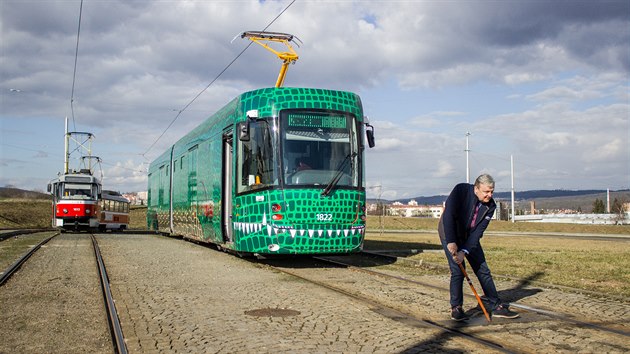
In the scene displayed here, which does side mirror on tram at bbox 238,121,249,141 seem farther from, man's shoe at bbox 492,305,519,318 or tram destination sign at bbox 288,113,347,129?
man's shoe at bbox 492,305,519,318

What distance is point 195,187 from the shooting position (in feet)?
63.4

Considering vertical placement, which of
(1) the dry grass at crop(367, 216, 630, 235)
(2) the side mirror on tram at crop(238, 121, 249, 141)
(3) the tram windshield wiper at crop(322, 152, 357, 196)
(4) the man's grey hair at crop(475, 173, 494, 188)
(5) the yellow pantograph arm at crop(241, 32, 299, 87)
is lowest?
(1) the dry grass at crop(367, 216, 630, 235)

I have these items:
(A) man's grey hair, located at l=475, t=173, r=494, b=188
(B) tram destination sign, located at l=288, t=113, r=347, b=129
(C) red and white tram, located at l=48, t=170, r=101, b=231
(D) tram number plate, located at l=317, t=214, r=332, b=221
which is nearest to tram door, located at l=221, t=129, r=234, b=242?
(B) tram destination sign, located at l=288, t=113, r=347, b=129

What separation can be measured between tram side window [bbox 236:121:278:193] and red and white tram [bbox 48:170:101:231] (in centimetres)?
2581

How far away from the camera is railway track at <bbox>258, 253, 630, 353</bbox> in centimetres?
618

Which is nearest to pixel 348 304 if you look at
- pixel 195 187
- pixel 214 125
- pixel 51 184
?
pixel 214 125

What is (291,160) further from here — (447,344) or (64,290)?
(447,344)

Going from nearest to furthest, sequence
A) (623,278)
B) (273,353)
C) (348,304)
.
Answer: (273,353) → (348,304) → (623,278)

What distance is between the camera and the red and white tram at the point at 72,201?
3625cm

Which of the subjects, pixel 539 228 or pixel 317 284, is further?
pixel 539 228

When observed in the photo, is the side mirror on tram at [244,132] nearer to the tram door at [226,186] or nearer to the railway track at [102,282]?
the tram door at [226,186]

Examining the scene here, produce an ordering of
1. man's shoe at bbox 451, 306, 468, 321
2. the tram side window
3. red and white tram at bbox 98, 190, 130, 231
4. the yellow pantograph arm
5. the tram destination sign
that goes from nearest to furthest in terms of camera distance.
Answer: man's shoe at bbox 451, 306, 468, 321
the tram side window
the tram destination sign
the yellow pantograph arm
red and white tram at bbox 98, 190, 130, 231

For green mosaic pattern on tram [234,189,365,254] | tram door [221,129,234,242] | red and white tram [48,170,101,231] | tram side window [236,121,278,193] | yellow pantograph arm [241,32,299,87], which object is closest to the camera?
green mosaic pattern on tram [234,189,365,254]

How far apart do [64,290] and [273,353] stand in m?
5.70
